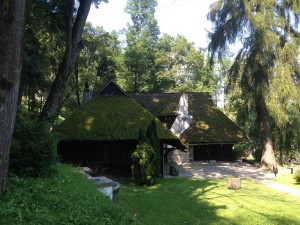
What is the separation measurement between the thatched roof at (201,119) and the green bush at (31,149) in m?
20.3

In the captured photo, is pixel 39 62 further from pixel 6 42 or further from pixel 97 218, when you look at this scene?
pixel 97 218

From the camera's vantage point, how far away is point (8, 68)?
5242mm

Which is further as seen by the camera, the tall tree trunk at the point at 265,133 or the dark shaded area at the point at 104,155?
the tall tree trunk at the point at 265,133

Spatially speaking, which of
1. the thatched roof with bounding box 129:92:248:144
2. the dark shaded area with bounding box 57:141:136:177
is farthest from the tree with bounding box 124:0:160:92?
the dark shaded area with bounding box 57:141:136:177

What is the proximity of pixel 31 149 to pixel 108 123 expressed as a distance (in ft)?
37.1

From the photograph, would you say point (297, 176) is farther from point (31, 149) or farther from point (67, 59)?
point (31, 149)

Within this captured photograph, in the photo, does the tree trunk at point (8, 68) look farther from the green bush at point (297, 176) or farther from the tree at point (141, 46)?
the tree at point (141, 46)

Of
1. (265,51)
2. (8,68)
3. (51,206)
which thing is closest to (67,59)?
(8,68)

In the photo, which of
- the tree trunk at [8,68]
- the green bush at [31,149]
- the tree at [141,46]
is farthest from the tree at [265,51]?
the tree trunk at [8,68]

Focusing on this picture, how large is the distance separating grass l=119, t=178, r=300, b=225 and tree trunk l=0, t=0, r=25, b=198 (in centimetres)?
542

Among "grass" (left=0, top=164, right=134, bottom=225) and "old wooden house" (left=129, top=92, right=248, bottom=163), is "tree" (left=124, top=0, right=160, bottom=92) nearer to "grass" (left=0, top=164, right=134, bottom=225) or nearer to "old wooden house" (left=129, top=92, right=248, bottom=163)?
"old wooden house" (left=129, top=92, right=248, bottom=163)

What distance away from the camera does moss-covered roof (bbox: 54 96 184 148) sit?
709 inches

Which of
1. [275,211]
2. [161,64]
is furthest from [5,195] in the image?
[161,64]

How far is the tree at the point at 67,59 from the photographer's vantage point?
10.6 meters
